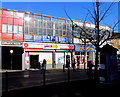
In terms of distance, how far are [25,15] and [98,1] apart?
19.2m

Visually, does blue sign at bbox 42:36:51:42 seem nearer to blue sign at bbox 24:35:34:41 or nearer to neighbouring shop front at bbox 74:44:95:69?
blue sign at bbox 24:35:34:41

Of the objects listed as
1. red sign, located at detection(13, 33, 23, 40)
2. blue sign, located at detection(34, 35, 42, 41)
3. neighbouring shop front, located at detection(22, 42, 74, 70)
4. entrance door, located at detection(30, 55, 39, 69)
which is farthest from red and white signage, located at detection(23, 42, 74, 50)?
entrance door, located at detection(30, 55, 39, 69)

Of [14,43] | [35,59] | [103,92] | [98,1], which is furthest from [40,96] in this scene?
[35,59]

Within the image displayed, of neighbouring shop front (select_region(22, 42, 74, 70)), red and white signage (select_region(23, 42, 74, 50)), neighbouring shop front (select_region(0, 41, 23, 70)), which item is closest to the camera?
neighbouring shop front (select_region(0, 41, 23, 70))

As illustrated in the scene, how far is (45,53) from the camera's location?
29.2 meters

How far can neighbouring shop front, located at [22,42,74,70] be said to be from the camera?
88.5 feet

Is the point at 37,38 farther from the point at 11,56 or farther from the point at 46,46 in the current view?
the point at 11,56

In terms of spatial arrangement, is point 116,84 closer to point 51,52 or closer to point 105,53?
point 105,53

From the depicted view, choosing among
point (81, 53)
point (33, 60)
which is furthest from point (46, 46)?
point (81, 53)

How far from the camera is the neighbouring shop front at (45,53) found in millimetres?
26978

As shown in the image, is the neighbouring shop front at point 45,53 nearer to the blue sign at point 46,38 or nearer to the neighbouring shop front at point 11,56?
the blue sign at point 46,38

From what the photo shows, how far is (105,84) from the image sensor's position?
861 centimetres

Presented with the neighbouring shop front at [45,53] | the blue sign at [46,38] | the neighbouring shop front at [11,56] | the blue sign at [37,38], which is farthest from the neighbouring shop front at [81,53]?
the neighbouring shop front at [11,56]

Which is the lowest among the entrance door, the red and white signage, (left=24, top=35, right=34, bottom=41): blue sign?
the entrance door
